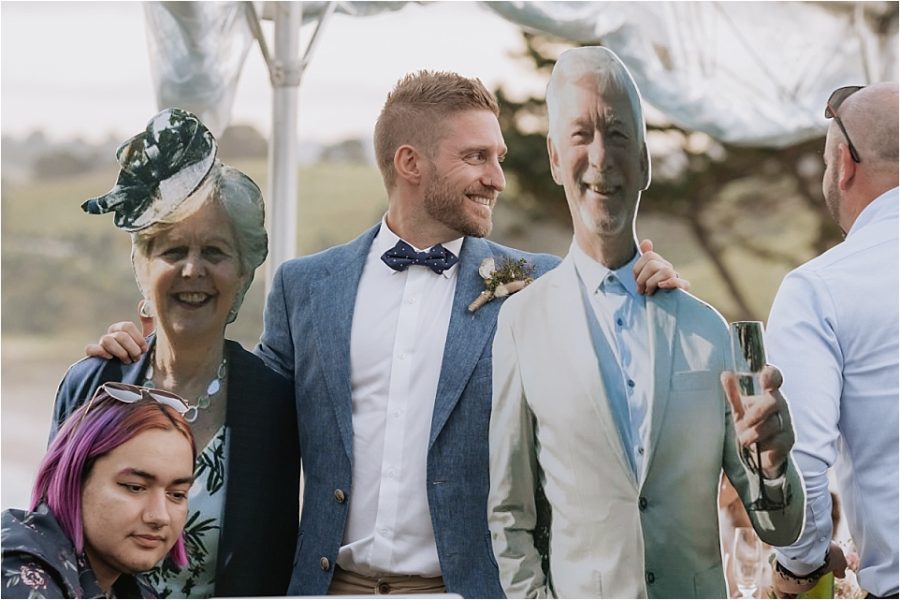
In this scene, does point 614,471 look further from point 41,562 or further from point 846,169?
point 41,562

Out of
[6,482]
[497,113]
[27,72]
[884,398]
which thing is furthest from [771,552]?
[27,72]

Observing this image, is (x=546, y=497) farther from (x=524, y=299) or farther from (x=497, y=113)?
(x=497, y=113)

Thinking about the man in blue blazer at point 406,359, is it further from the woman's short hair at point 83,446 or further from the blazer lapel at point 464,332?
the woman's short hair at point 83,446

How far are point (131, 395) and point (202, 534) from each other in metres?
0.44

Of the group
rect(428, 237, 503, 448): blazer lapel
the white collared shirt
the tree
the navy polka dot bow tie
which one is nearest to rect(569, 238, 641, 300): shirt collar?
the white collared shirt

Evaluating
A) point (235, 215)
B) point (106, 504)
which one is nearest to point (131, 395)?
point (106, 504)

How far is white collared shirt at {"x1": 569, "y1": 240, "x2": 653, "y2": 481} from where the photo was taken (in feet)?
10.9

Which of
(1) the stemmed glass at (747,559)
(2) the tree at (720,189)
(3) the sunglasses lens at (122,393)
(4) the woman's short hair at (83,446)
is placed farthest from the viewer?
(1) the stemmed glass at (747,559)

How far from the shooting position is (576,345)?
3381mm

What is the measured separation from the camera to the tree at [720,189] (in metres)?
3.46

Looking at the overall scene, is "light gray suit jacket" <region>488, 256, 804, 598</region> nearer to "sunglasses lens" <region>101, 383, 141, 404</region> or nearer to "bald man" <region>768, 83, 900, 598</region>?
"bald man" <region>768, 83, 900, 598</region>

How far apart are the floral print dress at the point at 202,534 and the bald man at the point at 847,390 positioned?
159 cm

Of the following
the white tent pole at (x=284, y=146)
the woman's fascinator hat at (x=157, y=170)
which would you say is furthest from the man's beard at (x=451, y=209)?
the woman's fascinator hat at (x=157, y=170)

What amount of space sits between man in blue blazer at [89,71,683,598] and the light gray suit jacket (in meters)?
0.07
